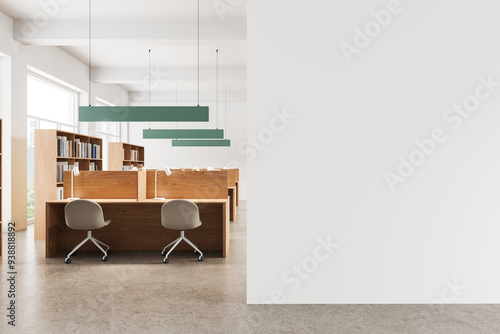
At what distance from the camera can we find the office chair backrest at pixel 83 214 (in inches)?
181

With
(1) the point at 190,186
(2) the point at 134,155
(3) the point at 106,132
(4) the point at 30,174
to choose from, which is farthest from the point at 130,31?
(3) the point at 106,132

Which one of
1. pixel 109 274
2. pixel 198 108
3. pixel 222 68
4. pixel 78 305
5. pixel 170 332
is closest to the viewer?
pixel 170 332

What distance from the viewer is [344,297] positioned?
3197 millimetres

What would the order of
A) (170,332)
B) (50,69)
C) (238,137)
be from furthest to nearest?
1. (238,137)
2. (50,69)
3. (170,332)

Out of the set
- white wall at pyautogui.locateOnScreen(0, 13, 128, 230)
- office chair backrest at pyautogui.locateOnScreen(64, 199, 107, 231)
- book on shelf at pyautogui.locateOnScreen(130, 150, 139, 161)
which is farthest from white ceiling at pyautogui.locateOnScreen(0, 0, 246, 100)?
book on shelf at pyautogui.locateOnScreen(130, 150, 139, 161)

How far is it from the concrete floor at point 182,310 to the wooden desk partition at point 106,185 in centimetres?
133

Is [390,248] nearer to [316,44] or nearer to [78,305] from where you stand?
[316,44]

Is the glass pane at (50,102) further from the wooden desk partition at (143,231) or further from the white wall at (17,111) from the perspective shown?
the wooden desk partition at (143,231)

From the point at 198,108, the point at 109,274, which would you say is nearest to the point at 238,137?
the point at 198,108

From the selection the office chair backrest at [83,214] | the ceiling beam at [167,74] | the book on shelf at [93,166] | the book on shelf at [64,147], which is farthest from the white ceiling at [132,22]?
the office chair backrest at [83,214]

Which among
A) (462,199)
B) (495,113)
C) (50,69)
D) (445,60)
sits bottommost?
(462,199)

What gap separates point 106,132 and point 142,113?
7.51 meters

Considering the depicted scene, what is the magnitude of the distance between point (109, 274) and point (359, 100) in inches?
123

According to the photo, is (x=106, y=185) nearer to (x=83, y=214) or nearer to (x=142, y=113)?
(x=83, y=214)
